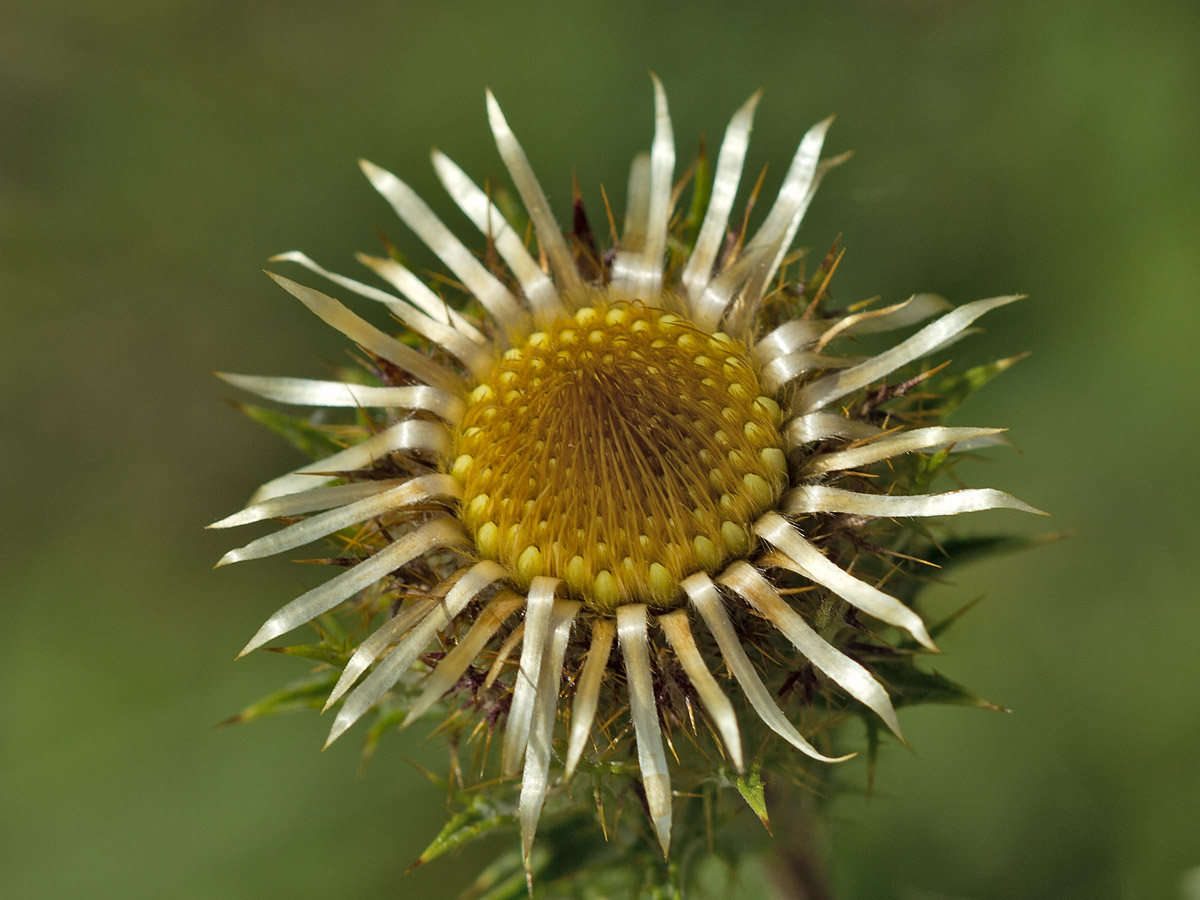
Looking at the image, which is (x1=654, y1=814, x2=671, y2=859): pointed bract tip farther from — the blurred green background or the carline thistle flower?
the blurred green background

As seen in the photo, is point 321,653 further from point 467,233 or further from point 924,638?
point 467,233

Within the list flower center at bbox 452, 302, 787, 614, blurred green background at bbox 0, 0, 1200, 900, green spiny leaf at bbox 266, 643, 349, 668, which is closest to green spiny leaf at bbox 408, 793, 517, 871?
green spiny leaf at bbox 266, 643, 349, 668

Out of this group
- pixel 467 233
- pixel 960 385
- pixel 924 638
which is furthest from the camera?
pixel 467 233

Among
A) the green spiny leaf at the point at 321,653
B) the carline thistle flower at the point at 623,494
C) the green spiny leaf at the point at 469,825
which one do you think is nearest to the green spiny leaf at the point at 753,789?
the carline thistle flower at the point at 623,494

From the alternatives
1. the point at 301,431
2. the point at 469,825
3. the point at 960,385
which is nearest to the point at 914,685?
Result: the point at 960,385

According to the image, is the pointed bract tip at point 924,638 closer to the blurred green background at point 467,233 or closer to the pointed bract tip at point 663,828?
the pointed bract tip at point 663,828

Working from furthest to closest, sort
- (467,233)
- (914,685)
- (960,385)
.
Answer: (467,233)
(960,385)
(914,685)
